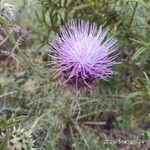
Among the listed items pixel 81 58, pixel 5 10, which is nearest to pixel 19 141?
pixel 81 58

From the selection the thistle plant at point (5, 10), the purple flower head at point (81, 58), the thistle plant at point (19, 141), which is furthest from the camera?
the thistle plant at point (5, 10)

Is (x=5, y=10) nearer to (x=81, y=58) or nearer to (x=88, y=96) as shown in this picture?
(x=81, y=58)

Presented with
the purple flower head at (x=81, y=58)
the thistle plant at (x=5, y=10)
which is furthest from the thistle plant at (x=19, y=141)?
the thistle plant at (x=5, y=10)

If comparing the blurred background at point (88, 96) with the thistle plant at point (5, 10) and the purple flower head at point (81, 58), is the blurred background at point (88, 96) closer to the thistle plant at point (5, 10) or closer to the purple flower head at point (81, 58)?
the thistle plant at point (5, 10)

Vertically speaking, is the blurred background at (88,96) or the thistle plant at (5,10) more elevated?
the thistle plant at (5,10)

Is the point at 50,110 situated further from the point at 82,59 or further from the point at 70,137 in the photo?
the point at 82,59

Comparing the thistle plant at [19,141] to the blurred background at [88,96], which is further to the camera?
the blurred background at [88,96]

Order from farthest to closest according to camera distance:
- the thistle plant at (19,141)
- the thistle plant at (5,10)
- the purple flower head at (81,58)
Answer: the thistle plant at (5,10) → the purple flower head at (81,58) → the thistle plant at (19,141)
